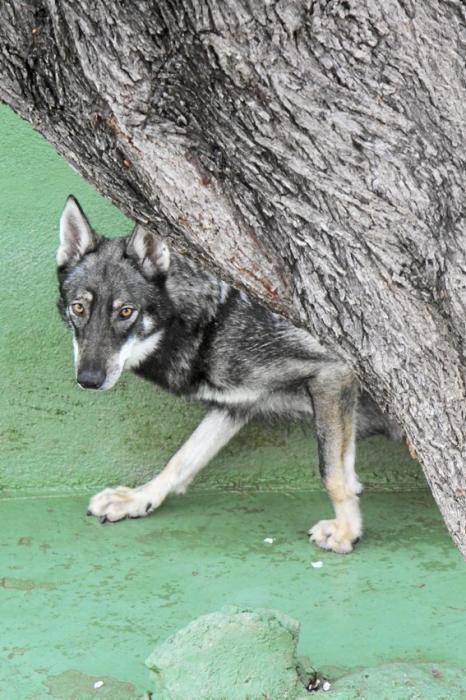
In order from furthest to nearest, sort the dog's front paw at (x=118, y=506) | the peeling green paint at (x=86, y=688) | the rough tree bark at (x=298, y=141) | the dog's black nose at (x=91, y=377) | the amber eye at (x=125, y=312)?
the dog's front paw at (x=118, y=506)
the amber eye at (x=125, y=312)
the dog's black nose at (x=91, y=377)
the peeling green paint at (x=86, y=688)
the rough tree bark at (x=298, y=141)

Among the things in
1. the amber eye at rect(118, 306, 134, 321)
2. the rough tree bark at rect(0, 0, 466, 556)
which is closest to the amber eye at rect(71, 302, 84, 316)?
the amber eye at rect(118, 306, 134, 321)

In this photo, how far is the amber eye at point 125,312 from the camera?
471 centimetres

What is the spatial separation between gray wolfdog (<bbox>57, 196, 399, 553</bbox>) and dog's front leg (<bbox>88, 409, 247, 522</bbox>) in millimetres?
33

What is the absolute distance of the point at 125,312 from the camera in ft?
15.5

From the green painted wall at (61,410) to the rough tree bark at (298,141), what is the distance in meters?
3.16

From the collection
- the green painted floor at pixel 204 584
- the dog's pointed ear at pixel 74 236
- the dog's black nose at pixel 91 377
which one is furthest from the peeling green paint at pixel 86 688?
the dog's pointed ear at pixel 74 236

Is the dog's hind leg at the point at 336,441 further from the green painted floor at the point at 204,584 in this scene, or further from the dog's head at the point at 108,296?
the dog's head at the point at 108,296

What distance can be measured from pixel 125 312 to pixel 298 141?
2.93 m

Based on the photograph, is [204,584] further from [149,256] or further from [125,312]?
[149,256]

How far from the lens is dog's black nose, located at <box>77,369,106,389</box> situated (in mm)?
4566

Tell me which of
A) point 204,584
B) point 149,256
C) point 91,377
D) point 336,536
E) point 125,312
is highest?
point 149,256

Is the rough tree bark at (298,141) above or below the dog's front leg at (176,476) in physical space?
above

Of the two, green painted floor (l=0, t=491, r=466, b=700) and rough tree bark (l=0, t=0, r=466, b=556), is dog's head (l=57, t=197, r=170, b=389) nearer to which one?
green painted floor (l=0, t=491, r=466, b=700)

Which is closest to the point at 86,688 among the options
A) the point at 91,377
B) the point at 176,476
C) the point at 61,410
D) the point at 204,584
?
the point at 204,584
